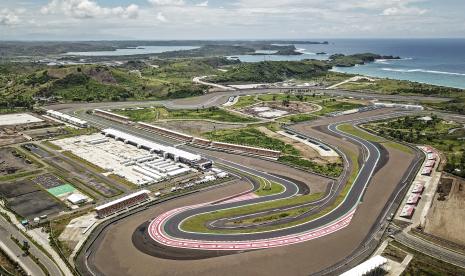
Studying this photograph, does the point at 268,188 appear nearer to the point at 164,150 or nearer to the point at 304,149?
the point at 304,149

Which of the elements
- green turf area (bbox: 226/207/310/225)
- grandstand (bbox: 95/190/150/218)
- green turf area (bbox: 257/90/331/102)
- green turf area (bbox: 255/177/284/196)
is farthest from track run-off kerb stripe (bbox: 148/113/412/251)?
green turf area (bbox: 257/90/331/102)

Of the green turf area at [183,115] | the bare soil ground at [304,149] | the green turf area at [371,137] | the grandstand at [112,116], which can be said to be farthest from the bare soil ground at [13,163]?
the green turf area at [371,137]

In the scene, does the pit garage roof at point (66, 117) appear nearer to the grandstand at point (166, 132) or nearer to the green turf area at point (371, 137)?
the grandstand at point (166, 132)

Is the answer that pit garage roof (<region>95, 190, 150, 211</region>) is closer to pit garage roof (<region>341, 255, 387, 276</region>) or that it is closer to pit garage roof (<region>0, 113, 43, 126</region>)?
pit garage roof (<region>341, 255, 387, 276</region>)

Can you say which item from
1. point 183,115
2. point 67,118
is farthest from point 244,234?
point 67,118

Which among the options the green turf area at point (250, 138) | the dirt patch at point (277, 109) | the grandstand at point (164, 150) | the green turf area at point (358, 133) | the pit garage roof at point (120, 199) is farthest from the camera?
the dirt patch at point (277, 109)

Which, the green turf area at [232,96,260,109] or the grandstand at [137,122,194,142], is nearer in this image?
the grandstand at [137,122,194,142]
